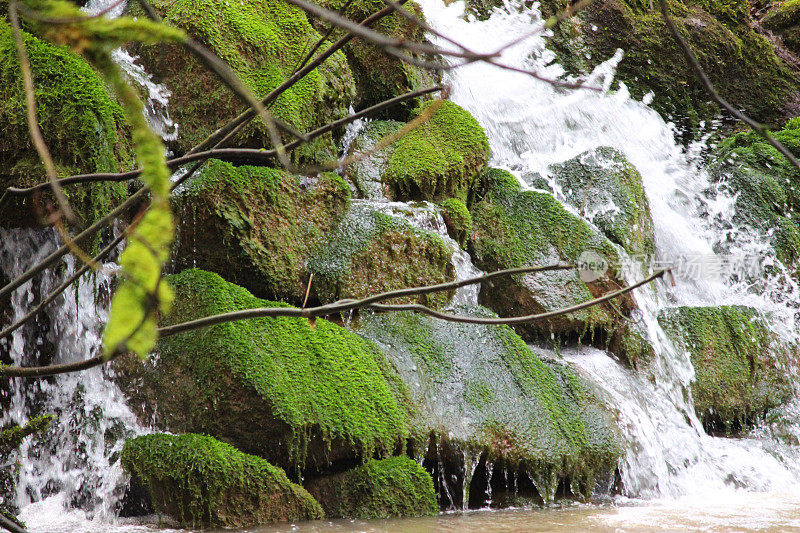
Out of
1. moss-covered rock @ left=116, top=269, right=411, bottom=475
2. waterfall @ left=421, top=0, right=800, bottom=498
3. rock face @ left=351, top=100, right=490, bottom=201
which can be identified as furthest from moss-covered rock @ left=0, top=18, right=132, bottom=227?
waterfall @ left=421, top=0, right=800, bottom=498

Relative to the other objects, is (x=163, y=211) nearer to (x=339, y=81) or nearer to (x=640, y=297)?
(x=339, y=81)

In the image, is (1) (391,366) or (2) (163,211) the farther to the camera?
(1) (391,366)

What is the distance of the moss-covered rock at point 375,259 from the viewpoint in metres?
4.83

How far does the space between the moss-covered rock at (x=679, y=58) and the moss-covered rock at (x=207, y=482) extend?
831cm

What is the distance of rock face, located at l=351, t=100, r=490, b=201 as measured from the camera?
239 inches

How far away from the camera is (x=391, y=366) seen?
4.48 metres

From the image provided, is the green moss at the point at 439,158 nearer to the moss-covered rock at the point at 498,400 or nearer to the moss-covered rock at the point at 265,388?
the moss-covered rock at the point at 498,400

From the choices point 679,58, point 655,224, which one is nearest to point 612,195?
point 655,224

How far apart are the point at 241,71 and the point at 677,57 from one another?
316 inches

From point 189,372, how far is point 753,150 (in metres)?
8.28

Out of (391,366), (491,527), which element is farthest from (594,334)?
(491,527)

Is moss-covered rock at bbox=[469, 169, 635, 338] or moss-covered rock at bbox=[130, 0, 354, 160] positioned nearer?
moss-covered rock at bbox=[130, 0, 354, 160]

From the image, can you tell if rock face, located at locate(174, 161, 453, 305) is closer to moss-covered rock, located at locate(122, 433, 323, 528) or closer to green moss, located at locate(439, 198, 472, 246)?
green moss, located at locate(439, 198, 472, 246)

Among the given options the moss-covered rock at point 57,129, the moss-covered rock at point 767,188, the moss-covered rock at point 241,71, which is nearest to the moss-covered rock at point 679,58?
the moss-covered rock at point 767,188
